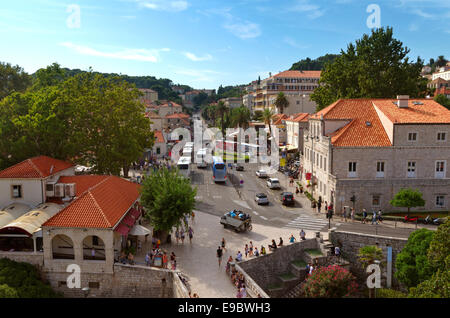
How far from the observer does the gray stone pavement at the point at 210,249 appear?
85.7 ft

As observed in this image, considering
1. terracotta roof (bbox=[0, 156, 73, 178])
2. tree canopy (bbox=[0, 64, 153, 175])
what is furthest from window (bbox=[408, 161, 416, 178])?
terracotta roof (bbox=[0, 156, 73, 178])

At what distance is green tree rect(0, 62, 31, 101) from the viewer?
6788cm

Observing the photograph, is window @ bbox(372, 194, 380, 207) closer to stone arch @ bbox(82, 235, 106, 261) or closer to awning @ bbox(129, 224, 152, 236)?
awning @ bbox(129, 224, 152, 236)

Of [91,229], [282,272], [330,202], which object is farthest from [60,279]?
[330,202]

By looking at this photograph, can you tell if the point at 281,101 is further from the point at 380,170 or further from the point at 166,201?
the point at 166,201

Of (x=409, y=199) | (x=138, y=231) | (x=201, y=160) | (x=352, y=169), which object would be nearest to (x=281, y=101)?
(x=201, y=160)

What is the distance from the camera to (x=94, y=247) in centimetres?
2975

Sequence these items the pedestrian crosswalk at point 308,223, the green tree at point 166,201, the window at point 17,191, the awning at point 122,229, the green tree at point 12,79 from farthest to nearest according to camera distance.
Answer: the green tree at point 12,79 < the pedestrian crosswalk at point 308,223 < the window at point 17,191 < the green tree at point 166,201 < the awning at point 122,229

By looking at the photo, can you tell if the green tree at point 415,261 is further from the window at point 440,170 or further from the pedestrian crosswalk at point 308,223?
the window at point 440,170

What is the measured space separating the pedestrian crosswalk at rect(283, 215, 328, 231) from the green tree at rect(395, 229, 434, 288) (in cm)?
883

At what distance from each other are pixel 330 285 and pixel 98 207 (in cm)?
1778

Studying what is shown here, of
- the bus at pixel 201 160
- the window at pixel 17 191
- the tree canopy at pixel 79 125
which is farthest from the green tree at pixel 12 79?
the window at pixel 17 191

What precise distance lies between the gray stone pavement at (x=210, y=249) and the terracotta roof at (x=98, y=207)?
14.0 feet
